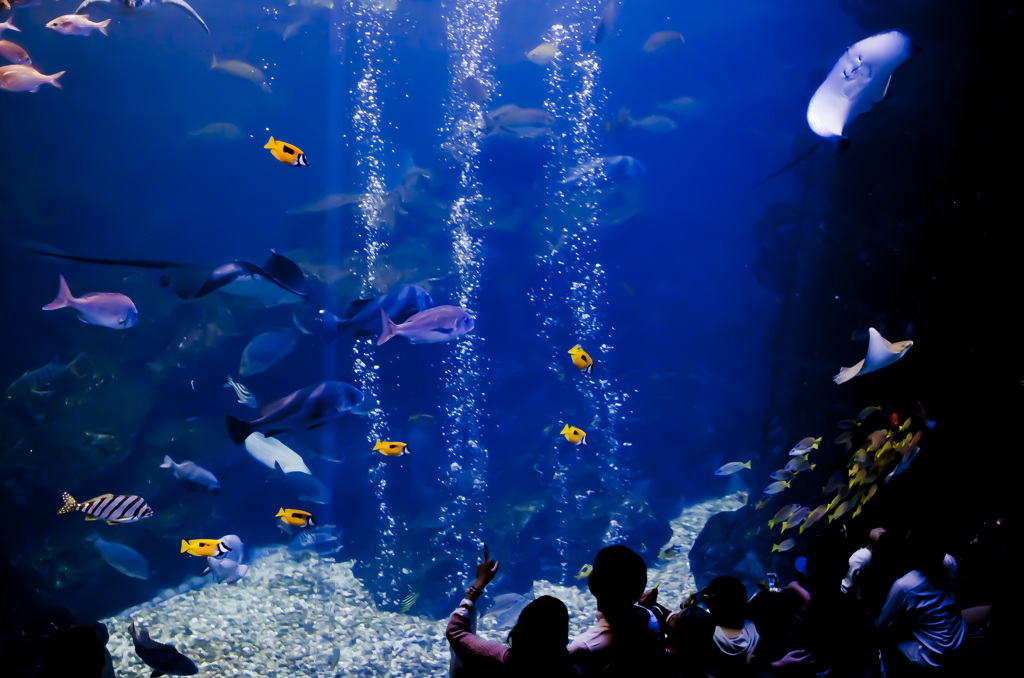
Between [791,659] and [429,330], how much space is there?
3102 mm

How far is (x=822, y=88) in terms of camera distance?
3092 mm

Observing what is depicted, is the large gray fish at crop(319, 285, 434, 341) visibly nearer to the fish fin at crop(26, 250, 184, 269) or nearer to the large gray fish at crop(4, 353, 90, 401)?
the fish fin at crop(26, 250, 184, 269)

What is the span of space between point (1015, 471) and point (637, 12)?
23.3 meters

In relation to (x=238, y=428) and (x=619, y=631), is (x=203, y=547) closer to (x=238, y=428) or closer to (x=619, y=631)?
(x=238, y=428)

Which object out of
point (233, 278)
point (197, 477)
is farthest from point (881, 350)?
point (197, 477)

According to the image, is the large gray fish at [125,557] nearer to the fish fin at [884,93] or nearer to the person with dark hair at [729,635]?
the person with dark hair at [729,635]

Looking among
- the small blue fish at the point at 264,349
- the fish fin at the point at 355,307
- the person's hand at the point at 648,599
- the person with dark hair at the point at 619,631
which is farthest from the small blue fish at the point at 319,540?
the person with dark hair at the point at 619,631

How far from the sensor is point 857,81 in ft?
9.61

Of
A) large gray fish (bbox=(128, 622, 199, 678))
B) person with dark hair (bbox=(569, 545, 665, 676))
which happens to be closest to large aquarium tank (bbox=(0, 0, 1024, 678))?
large gray fish (bbox=(128, 622, 199, 678))

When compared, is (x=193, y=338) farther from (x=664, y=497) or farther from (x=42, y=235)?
(x=664, y=497)

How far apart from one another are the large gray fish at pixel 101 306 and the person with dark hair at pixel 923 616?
565 centimetres

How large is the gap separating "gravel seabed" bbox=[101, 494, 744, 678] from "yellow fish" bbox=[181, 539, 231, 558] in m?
2.00

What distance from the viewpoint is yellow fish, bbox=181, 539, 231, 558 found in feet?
12.8

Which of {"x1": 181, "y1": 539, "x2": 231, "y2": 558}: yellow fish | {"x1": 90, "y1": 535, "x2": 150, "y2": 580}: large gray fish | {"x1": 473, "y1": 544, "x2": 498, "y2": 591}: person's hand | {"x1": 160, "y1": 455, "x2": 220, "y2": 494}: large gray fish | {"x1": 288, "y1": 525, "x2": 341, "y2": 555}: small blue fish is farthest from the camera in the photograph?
{"x1": 288, "y1": 525, "x2": 341, "y2": 555}: small blue fish
